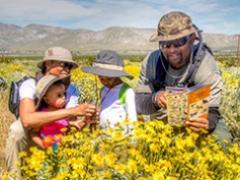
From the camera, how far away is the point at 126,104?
403 centimetres

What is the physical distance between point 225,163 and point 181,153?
0.27 m

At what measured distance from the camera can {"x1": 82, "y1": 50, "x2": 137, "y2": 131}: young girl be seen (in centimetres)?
398

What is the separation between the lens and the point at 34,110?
3857 millimetres

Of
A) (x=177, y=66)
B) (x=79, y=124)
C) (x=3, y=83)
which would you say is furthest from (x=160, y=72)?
(x=3, y=83)

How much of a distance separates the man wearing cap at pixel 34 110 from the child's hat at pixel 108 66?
8.5 inches

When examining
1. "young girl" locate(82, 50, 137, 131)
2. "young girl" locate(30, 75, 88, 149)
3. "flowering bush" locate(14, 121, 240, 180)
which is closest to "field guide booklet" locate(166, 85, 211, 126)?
"flowering bush" locate(14, 121, 240, 180)

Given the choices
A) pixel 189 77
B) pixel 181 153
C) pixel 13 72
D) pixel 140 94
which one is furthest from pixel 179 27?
pixel 13 72

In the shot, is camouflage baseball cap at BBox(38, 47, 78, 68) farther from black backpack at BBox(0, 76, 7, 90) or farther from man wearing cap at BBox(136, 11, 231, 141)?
black backpack at BBox(0, 76, 7, 90)

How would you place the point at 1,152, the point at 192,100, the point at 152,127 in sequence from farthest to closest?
the point at 1,152, the point at 192,100, the point at 152,127

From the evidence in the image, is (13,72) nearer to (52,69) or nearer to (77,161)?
(52,69)

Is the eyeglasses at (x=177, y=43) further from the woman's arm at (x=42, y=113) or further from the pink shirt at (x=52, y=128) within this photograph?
the pink shirt at (x=52, y=128)

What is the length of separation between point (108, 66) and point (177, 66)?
59 cm

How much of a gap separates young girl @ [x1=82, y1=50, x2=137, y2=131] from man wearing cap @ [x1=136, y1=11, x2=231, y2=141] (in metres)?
0.24

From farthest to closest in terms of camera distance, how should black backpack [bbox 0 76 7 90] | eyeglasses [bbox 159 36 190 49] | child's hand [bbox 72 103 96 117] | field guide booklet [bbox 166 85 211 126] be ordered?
black backpack [bbox 0 76 7 90], eyeglasses [bbox 159 36 190 49], child's hand [bbox 72 103 96 117], field guide booklet [bbox 166 85 211 126]
